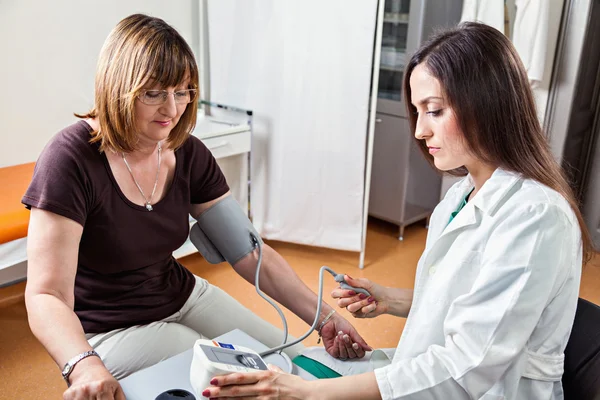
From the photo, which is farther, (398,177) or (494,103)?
(398,177)

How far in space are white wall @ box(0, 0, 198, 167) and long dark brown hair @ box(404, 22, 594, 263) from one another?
213 cm

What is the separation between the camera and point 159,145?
1486 mm

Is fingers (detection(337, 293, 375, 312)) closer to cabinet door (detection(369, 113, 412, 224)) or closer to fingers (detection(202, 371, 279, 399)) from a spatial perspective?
fingers (detection(202, 371, 279, 399))

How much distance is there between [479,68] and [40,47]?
7.32 ft

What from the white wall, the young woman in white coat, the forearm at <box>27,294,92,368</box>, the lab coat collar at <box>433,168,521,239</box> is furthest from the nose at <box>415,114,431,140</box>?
the white wall

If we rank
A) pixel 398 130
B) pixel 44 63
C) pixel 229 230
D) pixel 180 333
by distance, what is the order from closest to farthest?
pixel 180 333 → pixel 229 230 → pixel 44 63 → pixel 398 130

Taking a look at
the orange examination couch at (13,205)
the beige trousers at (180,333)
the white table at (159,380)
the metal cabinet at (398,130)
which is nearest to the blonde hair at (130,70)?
the beige trousers at (180,333)

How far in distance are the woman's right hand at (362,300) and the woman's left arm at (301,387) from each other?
294mm

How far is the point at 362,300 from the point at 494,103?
523 mm

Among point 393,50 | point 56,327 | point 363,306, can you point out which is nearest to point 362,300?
point 363,306

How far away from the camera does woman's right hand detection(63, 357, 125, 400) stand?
1.01 meters

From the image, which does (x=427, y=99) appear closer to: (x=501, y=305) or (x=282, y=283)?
(x=501, y=305)

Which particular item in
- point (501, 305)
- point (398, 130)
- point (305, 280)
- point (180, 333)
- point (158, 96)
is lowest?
point (305, 280)

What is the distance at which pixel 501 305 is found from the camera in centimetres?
92
